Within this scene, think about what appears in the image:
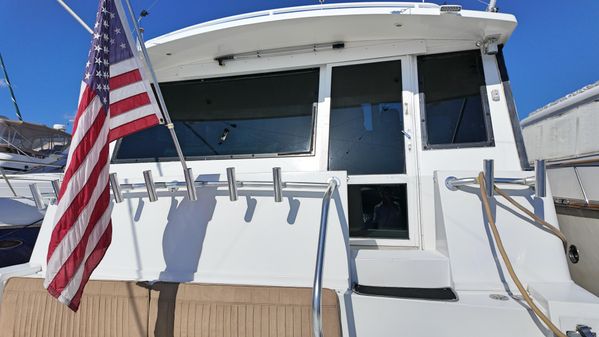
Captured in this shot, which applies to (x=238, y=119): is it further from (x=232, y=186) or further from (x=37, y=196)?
(x=37, y=196)

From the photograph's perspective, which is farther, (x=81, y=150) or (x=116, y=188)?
(x=116, y=188)

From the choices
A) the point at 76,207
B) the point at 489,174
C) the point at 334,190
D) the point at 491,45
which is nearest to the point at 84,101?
the point at 76,207

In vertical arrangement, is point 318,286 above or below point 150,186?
below

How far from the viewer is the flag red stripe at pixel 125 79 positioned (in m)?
1.83

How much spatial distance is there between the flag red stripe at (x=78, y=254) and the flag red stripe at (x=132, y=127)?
1.02 ft

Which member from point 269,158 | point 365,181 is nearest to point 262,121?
point 269,158

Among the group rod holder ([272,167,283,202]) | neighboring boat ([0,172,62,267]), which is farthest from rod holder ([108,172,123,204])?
neighboring boat ([0,172,62,267])

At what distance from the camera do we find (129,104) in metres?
1.89

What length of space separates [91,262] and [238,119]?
5.74 feet

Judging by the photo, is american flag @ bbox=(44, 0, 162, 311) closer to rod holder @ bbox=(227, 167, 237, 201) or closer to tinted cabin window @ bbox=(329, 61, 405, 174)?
rod holder @ bbox=(227, 167, 237, 201)

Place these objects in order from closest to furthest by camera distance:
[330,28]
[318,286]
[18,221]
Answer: [318,286]
[330,28]
[18,221]

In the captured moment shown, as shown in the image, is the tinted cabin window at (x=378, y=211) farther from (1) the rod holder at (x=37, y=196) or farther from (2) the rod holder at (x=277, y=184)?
(1) the rod holder at (x=37, y=196)

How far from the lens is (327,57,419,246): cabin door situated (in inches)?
103

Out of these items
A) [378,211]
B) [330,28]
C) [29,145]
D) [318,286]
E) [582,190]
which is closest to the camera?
[318,286]
